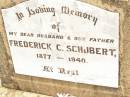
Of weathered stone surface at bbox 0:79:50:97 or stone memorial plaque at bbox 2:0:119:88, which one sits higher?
stone memorial plaque at bbox 2:0:119:88

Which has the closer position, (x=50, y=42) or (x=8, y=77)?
(x=50, y=42)

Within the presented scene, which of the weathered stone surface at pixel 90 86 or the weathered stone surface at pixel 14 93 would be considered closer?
the weathered stone surface at pixel 90 86

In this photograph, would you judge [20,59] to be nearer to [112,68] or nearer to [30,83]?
[30,83]

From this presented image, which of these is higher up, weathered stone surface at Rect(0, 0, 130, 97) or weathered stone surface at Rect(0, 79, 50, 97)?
weathered stone surface at Rect(0, 0, 130, 97)

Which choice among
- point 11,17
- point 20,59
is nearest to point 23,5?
point 11,17

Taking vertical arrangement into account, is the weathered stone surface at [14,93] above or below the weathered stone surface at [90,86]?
below

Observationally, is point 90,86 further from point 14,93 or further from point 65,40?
point 14,93

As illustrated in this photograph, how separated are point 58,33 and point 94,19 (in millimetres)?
118

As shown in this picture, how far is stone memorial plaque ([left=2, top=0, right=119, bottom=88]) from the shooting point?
34.0 inches

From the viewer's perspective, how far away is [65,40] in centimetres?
92

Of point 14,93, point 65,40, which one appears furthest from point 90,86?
point 14,93

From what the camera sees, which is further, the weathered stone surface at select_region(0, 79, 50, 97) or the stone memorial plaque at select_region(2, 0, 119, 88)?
the weathered stone surface at select_region(0, 79, 50, 97)

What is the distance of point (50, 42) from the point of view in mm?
944

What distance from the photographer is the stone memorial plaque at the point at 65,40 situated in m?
0.86
